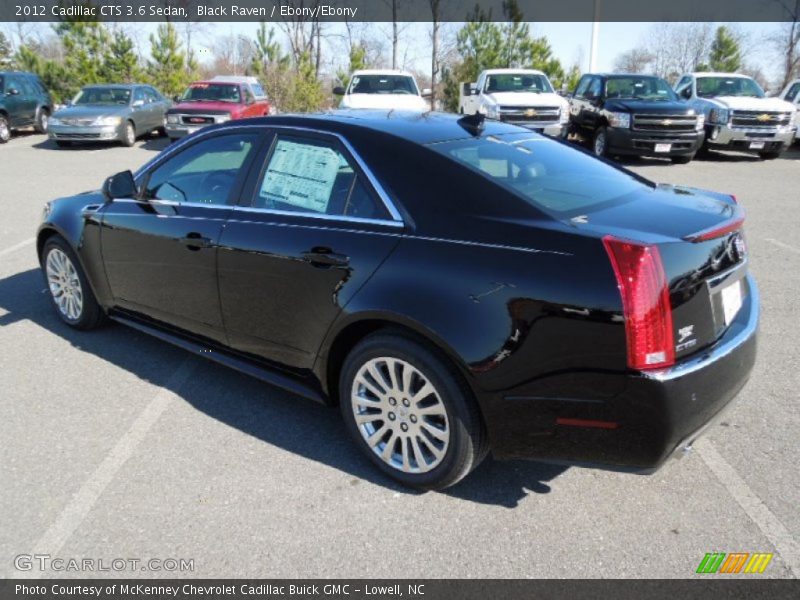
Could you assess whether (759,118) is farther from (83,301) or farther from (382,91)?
(83,301)

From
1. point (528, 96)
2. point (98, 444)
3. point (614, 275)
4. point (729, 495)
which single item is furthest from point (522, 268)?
point (528, 96)

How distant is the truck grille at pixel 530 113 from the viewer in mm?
15242

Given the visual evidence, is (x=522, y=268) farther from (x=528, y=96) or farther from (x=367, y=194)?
(x=528, y=96)

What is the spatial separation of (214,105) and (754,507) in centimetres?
1663

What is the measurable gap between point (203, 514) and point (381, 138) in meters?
1.93

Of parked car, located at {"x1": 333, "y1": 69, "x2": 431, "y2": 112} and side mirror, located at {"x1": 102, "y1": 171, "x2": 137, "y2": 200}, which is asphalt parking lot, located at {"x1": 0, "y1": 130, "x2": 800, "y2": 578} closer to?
side mirror, located at {"x1": 102, "y1": 171, "x2": 137, "y2": 200}

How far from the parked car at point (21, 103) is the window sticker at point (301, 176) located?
19.2 m

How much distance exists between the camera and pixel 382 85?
55.8ft

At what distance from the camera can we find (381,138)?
124 inches

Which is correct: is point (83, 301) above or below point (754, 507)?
above

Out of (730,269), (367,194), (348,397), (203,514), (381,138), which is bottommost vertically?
(203,514)

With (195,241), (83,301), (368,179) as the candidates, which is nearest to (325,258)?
(368,179)

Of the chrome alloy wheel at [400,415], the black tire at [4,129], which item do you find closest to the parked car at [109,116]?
the black tire at [4,129]
